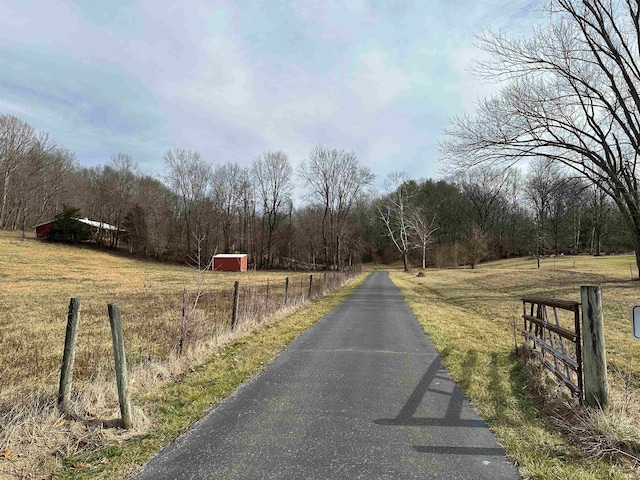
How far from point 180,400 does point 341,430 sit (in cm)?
210

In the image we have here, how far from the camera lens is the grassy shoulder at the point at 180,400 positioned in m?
3.08

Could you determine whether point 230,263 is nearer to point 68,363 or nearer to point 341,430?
point 68,363

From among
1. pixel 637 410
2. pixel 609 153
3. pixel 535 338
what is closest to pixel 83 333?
pixel 535 338

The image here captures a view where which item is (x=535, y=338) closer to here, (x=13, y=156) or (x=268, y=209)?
(x=268, y=209)

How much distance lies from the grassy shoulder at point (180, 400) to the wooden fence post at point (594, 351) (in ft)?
13.4

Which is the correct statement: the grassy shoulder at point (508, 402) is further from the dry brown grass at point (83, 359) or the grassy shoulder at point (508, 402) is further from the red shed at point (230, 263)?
the red shed at point (230, 263)

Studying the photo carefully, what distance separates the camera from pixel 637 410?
383cm

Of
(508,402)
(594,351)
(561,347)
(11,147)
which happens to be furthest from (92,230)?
(594,351)

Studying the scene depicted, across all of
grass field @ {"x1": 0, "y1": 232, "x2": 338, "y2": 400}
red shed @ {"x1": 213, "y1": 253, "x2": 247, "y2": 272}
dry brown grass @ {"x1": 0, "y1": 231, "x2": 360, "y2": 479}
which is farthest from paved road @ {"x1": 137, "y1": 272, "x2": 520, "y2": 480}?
red shed @ {"x1": 213, "y1": 253, "x2": 247, "y2": 272}

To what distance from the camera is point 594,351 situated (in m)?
3.85

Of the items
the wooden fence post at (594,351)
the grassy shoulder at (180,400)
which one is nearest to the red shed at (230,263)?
the grassy shoulder at (180,400)

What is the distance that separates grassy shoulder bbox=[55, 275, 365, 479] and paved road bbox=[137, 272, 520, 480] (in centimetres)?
17

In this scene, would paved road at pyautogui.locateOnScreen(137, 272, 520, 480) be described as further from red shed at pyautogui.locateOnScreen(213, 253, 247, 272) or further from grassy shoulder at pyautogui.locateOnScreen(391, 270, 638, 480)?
red shed at pyautogui.locateOnScreen(213, 253, 247, 272)

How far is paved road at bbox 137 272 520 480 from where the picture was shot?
3.00 metres
